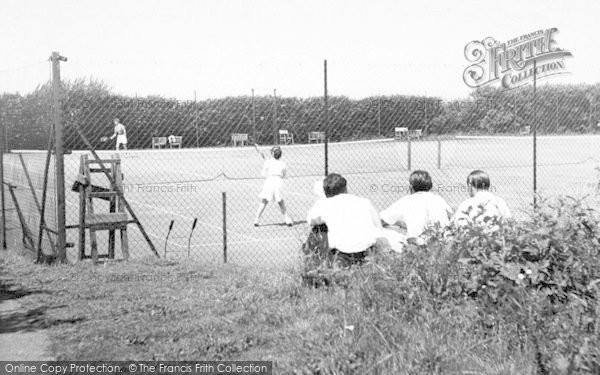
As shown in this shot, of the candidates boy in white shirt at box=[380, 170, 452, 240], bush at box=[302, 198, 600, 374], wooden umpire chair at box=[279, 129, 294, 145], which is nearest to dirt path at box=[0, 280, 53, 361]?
bush at box=[302, 198, 600, 374]

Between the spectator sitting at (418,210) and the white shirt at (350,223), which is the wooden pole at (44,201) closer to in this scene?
the white shirt at (350,223)

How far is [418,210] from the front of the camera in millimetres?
6422

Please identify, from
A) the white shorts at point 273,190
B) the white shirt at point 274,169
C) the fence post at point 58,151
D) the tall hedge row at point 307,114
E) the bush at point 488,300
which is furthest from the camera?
the white shirt at point 274,169

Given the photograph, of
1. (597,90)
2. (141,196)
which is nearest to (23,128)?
(141,196)

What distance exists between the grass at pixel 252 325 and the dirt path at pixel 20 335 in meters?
0.08

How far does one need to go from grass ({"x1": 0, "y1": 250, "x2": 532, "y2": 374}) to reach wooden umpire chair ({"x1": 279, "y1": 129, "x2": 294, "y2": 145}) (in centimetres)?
1128

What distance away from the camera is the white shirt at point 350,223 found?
243 inches

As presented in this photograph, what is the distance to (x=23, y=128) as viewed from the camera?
9.69 meters

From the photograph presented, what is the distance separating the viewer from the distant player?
13614 mm

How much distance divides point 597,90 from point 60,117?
37.4ft

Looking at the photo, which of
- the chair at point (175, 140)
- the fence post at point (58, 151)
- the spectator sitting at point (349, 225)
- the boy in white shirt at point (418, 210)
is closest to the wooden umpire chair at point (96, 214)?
the fence post at point (58, 151)

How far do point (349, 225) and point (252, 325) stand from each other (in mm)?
1445

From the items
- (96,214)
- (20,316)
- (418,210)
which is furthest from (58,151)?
(418,210)

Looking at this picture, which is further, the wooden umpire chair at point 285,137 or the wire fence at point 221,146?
the wooden umpire chair at point 285,137
